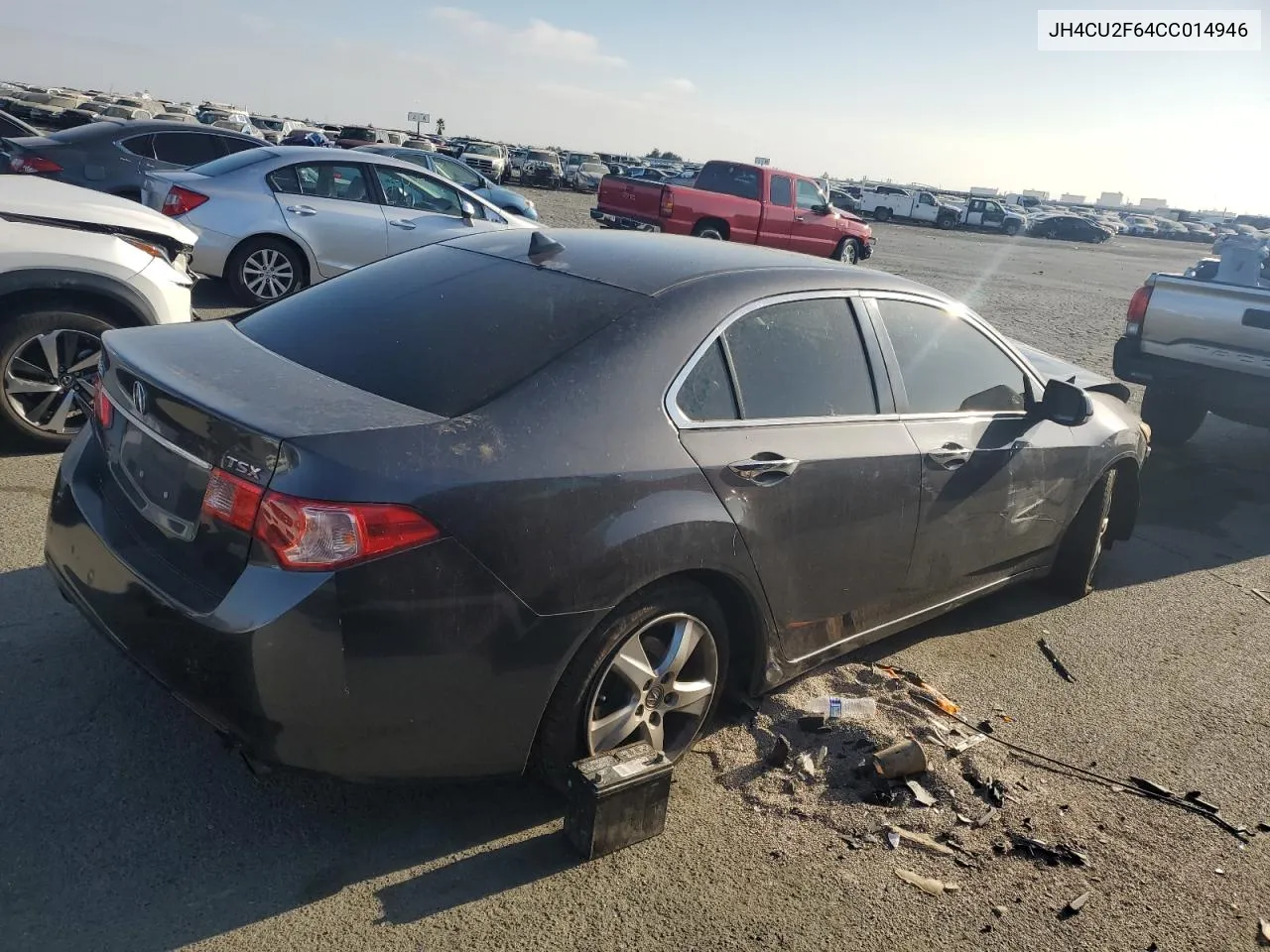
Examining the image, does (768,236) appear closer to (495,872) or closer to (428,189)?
(428,189)

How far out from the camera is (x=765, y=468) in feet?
11.0

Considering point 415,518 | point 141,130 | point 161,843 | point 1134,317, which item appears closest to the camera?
point 415,518

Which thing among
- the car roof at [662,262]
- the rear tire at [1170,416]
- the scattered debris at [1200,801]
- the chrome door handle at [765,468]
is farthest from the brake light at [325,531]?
the rear tire at [1170,416]

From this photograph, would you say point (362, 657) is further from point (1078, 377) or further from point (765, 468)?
point (1078, 377)

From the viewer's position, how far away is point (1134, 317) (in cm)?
857

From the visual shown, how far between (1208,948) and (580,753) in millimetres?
1880

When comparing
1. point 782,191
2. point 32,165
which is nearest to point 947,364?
point 32,165

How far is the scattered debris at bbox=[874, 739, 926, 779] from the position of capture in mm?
3516

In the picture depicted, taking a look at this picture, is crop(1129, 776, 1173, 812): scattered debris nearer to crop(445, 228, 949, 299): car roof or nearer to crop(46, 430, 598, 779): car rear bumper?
crop(445, 228, 949, 299): car roof

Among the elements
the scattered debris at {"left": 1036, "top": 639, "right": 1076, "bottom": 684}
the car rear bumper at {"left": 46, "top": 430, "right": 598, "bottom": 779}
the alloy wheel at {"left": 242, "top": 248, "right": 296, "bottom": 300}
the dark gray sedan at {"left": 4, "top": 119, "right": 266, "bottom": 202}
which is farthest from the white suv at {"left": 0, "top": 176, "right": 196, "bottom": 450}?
the dark gray sedan at {"left": 4, "top": 119, "right": 266, "bottom": 202}

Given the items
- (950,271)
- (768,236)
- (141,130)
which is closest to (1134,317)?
(141,130)

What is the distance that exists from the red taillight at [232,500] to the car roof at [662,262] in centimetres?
141

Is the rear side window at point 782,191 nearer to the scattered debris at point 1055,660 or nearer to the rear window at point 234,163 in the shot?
the rear window at point 234,163

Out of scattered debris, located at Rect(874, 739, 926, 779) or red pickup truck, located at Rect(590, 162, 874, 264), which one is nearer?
scattered debris, located at Rect(874, 739, 926, 779)
